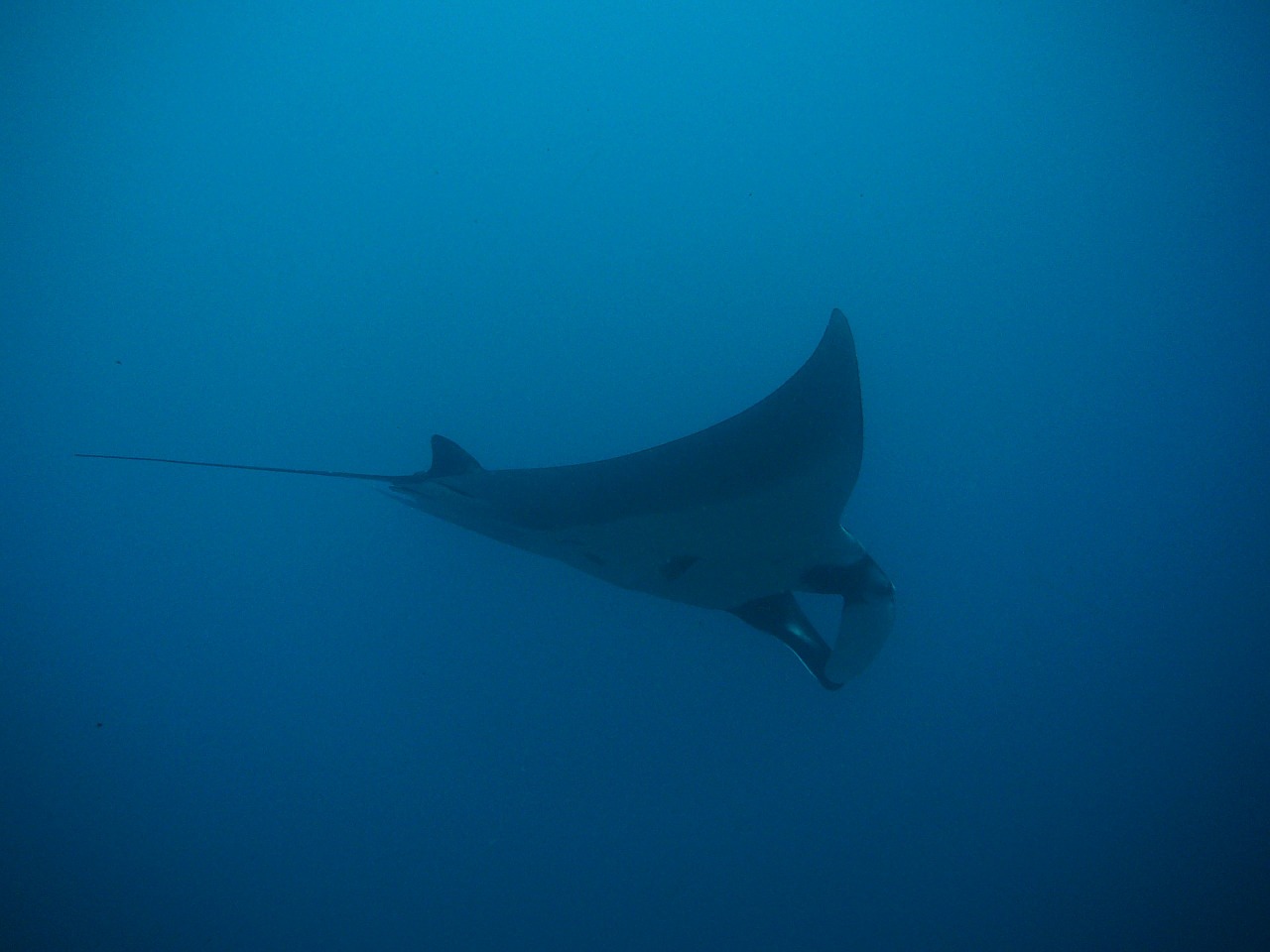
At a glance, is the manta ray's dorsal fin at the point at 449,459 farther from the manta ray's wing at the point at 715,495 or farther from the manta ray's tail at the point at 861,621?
the manta ray's tail at the point at 861,621

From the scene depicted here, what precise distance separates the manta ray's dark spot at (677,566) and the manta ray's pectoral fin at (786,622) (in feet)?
1.08

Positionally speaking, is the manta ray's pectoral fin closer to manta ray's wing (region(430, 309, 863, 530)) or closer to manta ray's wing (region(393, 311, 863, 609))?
manta ray's wing (region(393, 311, 863, 609))

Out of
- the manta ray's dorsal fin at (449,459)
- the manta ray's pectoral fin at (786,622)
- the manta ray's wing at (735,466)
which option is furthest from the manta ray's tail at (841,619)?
the manta ray's dorsal fin at (449,459)

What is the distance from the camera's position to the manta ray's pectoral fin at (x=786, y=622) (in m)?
2.14

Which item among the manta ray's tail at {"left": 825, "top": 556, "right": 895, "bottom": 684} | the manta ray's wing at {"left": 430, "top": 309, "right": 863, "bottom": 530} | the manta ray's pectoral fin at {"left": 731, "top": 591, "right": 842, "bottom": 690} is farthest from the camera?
the manta ray's pectoral fin at {"left": 731, "top": 591, "right": 842, "bottom": 690}

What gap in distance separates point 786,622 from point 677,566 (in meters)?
0.48

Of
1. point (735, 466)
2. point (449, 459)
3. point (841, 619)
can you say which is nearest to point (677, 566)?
point (735, 466)

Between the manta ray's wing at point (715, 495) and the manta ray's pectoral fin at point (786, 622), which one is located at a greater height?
the manta ray's wing at point (715, 495)

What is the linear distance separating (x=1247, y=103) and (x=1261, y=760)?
158 inches

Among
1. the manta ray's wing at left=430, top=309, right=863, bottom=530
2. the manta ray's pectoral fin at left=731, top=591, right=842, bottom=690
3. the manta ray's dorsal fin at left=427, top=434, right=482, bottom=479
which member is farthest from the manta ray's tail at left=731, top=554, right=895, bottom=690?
the manta ray's dorsal fin at left=427, top=434, right=482, bottom=479

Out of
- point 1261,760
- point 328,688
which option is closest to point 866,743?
point 1261,760

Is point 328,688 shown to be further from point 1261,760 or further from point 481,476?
point 1261,760

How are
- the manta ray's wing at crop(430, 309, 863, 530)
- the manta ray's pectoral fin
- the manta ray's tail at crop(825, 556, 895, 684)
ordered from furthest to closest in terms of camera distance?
1. the manta ray's pectoral fin
2. the manta ray's tail at crop(825, 556, 895, 684)
3. the manta ray's wing at crop(430, 309, 863, 530)

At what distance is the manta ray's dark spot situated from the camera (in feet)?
6.67
